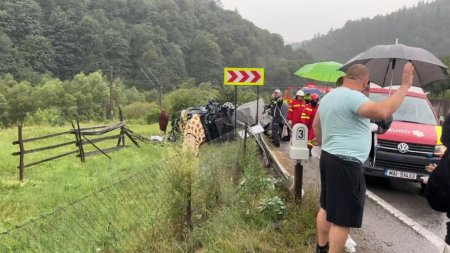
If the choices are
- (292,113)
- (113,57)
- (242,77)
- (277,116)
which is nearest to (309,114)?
(292,113)

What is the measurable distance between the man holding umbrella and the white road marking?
86.2 inches

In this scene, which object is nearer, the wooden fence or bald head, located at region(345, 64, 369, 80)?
bald head, located at region(345, 64, 369, 80)

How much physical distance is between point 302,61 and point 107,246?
81.0 metres

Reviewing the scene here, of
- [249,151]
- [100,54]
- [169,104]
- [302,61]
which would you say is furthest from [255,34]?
[249,151]

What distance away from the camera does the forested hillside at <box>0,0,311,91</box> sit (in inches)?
2557

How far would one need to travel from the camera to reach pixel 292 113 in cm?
1067

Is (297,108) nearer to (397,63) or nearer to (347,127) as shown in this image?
(397,63)

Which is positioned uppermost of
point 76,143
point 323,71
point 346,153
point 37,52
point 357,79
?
point 37,52

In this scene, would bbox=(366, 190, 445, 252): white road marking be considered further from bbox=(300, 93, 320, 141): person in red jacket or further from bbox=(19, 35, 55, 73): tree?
bbox=(19, 35, 55, 73): tree

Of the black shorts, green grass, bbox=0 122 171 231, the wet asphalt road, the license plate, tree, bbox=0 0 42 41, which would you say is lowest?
green grass, bbox=0 122 171 231

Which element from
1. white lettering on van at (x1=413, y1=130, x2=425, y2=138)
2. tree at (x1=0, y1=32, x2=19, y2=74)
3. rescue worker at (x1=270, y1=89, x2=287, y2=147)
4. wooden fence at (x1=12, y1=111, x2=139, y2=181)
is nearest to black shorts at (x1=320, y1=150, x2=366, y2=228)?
white lettering on van at (x1=413, y1=130, x2=425, y2=138)

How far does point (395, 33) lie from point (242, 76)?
97.6m

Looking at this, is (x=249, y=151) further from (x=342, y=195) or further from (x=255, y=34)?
(x=255, y=34)

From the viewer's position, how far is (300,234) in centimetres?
431
